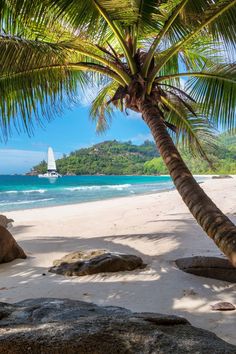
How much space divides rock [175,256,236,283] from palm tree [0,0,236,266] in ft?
5.93

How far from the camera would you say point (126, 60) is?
4.57 meters

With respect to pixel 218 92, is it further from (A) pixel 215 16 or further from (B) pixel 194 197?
(B) pixel 194 197

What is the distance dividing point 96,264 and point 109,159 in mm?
79844

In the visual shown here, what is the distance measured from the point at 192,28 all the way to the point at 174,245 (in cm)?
404

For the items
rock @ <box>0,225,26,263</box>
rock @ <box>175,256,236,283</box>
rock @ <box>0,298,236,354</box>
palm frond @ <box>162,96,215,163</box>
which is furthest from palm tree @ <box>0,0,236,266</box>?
rock @ <box>0,225,26,263</box>

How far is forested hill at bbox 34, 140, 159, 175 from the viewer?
8211 cm

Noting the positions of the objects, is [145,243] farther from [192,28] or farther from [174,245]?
[192,28]

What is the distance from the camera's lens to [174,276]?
4750mm

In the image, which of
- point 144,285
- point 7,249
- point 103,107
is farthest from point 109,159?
point 144,285

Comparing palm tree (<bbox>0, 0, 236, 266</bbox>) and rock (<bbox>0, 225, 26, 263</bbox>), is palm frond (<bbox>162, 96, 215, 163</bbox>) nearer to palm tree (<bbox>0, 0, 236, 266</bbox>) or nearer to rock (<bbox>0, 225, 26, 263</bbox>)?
palm tree (<bbox>0, 0, 236, 266</bbox>)

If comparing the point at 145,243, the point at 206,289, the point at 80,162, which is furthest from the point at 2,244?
the point at 80,162

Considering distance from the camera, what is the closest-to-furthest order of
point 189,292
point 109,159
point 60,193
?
point 189,292 < point 60,193 < point 109,159

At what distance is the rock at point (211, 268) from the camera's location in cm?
452

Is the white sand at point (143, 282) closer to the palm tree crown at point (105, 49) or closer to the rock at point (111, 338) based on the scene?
the rock at point (111, 338)
